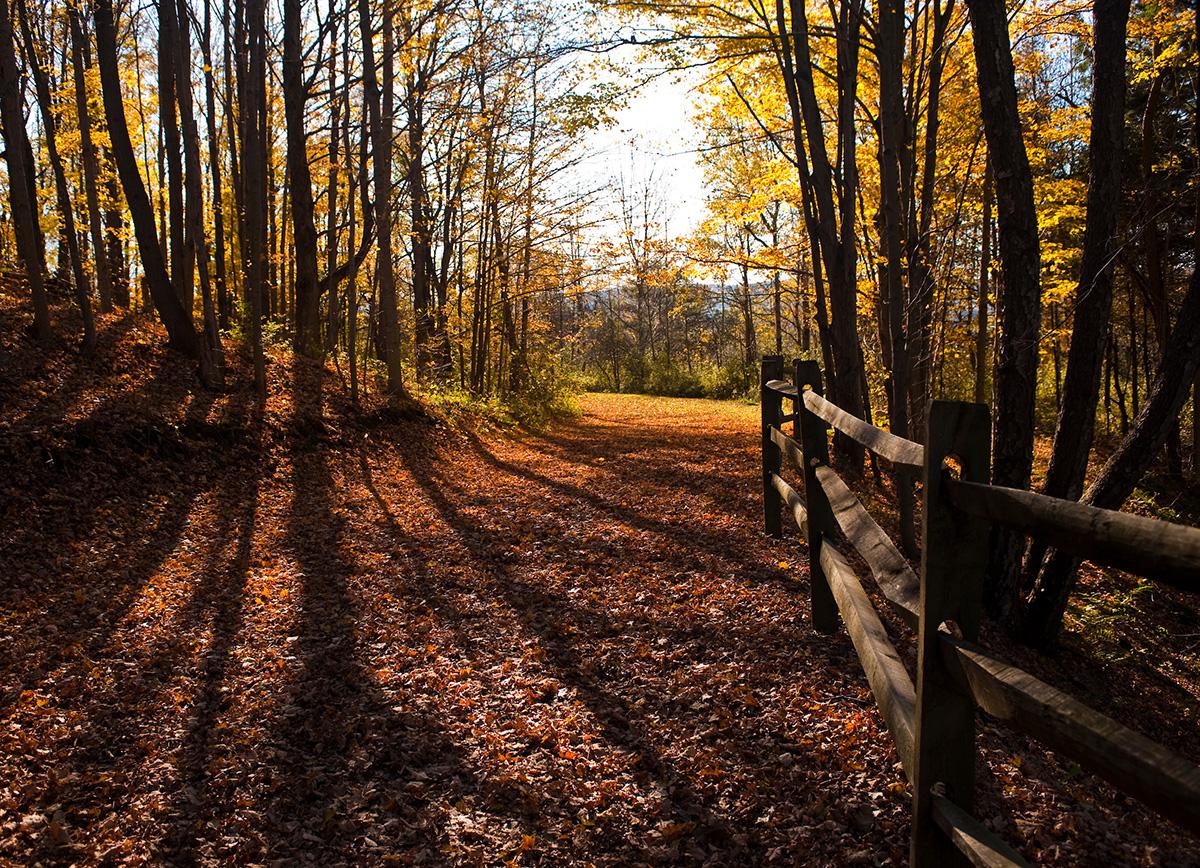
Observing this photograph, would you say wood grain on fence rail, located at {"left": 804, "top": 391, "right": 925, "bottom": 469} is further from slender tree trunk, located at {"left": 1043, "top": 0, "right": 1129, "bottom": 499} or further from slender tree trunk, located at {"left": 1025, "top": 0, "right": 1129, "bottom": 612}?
slender tree trunk, located at {"left": 1043, "top": 0, "right": 1129, "bottom": 499}

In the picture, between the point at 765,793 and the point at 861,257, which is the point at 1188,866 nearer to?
the point at 765,793

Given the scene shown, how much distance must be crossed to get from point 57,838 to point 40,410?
5953 millimetres

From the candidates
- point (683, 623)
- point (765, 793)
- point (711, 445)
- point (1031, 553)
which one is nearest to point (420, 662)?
point (683, 623)

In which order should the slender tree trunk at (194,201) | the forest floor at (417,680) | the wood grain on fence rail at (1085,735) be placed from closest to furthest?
the wood grain on fence rail at (1085,735) → the forest floor at (417,680) → the slender tree trunk at (194,201)

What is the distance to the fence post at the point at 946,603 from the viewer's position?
1977mm

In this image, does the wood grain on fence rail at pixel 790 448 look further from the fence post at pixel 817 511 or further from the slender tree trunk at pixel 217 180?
the slender tree trunk at pixel 217 180

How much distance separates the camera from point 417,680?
4273mm

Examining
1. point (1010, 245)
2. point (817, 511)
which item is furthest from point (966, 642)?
point (1010, 245)

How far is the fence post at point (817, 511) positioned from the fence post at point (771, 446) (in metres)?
1.64

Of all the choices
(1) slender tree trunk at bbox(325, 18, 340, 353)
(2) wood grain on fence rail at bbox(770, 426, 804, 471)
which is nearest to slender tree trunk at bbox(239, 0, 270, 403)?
(1) slender tree trunk at bbox(325, 18, 340, 353)

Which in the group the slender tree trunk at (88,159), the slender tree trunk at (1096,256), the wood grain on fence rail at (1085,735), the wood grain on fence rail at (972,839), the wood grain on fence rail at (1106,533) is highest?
the slender tree trunk at (88,159)

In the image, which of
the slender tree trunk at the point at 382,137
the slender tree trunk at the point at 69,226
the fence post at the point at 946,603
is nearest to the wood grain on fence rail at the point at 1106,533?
the fence post at the point at 946,603

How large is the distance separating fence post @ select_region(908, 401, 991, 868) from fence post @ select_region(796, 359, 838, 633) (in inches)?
81.6

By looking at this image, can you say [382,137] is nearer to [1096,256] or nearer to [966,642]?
[1096,256]
